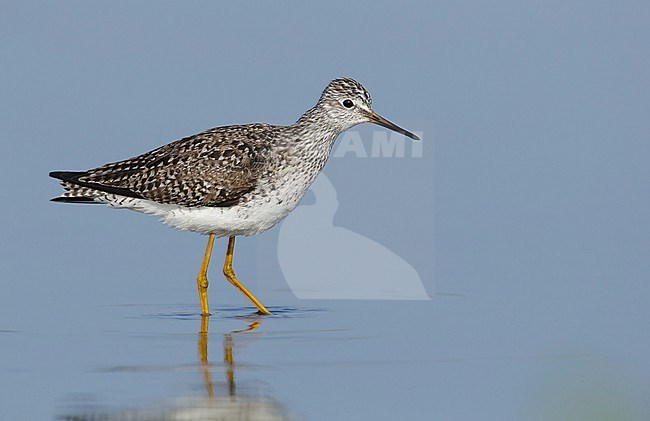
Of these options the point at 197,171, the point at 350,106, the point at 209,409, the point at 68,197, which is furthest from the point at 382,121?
the point at 209,409

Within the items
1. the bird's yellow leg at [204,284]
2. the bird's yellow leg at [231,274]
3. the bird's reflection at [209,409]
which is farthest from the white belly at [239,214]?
the bird's reflection at [209,409]

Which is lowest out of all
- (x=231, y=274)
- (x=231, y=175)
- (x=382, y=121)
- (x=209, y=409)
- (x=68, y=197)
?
(x=209, y=409)

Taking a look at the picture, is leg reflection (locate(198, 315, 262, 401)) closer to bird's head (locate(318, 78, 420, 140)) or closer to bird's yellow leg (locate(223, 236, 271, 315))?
bird's yellow leg (locate(223, 236, 271, 315))

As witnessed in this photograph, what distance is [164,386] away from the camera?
10.9 metres

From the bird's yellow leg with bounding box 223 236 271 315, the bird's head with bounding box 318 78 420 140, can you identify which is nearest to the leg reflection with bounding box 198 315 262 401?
the bird's yellow leg with bounding box 223 236 271 315

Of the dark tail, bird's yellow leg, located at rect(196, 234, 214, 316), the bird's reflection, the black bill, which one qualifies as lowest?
the bird's reflection

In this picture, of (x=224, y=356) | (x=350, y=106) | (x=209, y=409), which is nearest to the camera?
(x=209, y=409)

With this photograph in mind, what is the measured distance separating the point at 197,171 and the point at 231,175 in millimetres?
510

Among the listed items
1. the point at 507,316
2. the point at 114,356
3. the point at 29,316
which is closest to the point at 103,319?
the point at 29,316

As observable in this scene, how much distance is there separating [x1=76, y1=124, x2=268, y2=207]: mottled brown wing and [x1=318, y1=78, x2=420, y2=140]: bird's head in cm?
98

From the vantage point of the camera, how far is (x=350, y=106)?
16.1 meters

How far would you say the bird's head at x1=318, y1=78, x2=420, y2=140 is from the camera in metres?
16.1

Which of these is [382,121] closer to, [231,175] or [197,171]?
[231,175]

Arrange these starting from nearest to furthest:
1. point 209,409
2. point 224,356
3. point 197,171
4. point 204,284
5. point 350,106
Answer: point 209,409 → point 224,356 → point 197,171 → point 204,284 → point 350,106
